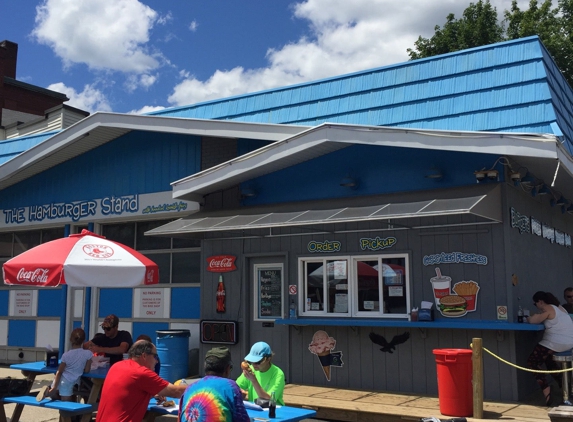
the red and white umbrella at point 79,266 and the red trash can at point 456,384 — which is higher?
the red and white umbrella at point 79,266

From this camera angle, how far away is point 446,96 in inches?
407

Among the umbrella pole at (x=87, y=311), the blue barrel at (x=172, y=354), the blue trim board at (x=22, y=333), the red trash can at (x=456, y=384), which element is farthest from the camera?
the blue trim board at (x=22, y=333)

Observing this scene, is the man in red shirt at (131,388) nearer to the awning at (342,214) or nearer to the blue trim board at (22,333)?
the awning at (342,214)

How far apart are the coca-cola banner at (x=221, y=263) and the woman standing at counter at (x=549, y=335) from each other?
501cm

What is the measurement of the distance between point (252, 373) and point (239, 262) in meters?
5.08

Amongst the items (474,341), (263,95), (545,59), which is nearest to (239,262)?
(263,95)

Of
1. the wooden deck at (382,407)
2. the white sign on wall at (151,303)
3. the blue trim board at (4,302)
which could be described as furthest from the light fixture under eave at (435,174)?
the blue trim board at (4,302)

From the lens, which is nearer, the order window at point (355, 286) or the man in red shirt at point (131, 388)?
the man in red shirt at point (131, 388)

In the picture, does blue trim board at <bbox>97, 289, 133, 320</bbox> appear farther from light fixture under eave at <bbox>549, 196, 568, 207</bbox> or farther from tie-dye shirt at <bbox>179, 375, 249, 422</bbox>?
tie-dye shirt at <bbox>179, 375, 249, 422</bbox>

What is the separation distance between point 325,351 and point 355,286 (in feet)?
3.81

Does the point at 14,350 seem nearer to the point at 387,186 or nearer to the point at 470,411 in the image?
the point at 387,186

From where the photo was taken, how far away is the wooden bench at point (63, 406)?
678 cm

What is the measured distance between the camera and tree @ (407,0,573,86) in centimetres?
2525

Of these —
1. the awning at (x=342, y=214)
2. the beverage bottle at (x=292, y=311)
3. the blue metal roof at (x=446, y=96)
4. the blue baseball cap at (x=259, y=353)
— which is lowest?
the blue baseball cap at (x=259, y=353)
